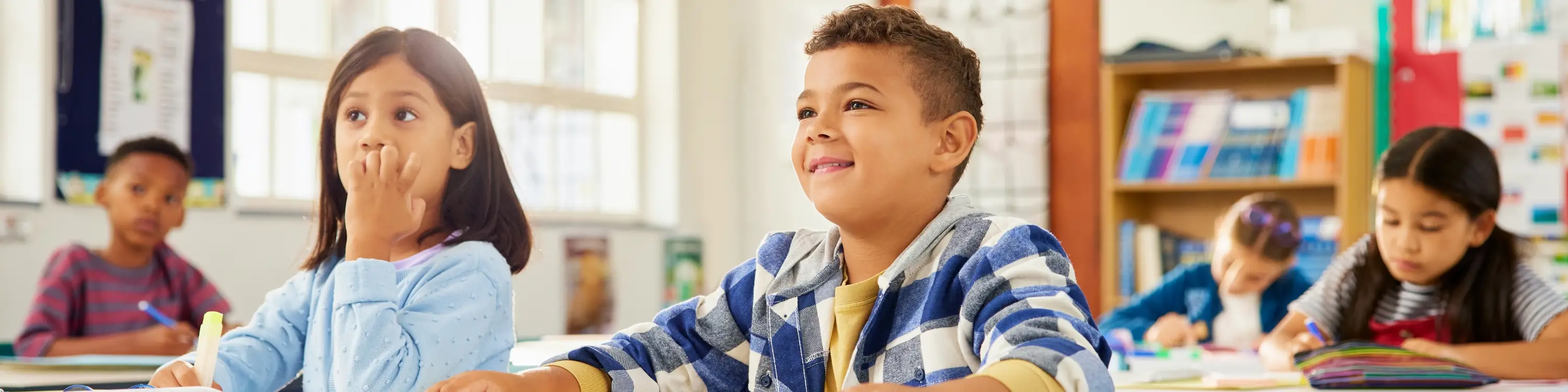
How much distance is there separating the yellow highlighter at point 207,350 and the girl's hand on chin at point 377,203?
0.44 ft

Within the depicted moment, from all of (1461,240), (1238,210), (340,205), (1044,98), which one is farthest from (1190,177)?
(340,205)

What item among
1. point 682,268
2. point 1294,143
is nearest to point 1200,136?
point 1294,143

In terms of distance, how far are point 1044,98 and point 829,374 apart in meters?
3.31

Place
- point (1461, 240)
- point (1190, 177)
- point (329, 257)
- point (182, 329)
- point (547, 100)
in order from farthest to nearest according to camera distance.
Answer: point (547, 100), point (1190, 177), point (182, 329), point (1461, 240), point (329, 257)

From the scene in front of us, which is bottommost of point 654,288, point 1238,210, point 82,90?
point 654,288

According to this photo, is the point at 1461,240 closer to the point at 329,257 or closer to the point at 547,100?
the point at 329,257

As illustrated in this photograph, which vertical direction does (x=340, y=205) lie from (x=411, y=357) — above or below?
above

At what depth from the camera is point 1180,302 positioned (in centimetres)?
339

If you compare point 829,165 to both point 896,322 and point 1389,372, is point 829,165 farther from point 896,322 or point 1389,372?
point 1389,372

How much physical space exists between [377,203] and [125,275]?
2055mm

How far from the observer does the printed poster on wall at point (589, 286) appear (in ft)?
15.2

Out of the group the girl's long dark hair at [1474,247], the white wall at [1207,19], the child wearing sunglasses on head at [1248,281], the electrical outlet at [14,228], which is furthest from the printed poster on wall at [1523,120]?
the electrical outlet at [14,228]

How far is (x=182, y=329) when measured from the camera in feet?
8.12

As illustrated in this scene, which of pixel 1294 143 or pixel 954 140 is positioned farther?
pixel 1294 143
